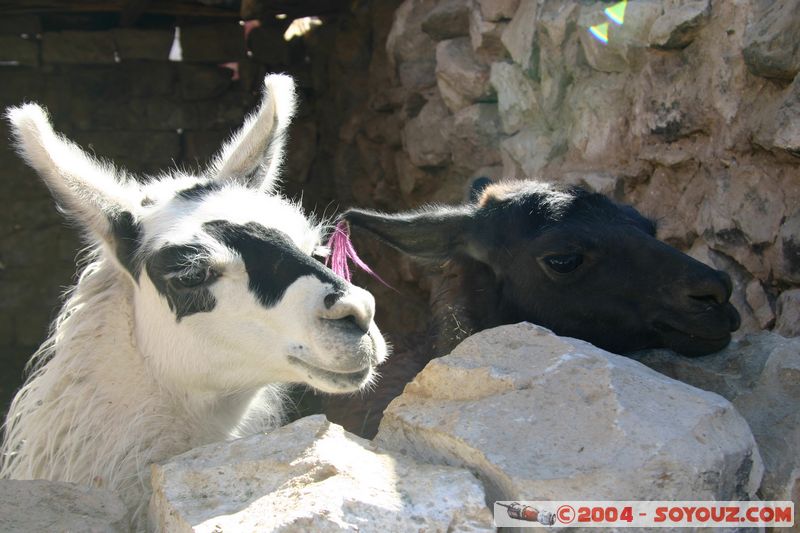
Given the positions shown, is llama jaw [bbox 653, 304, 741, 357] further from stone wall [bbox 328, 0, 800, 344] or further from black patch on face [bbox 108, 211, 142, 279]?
black patch on face [bbox 108, 211, 142, 279]

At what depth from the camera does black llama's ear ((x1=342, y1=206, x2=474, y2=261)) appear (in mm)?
3033

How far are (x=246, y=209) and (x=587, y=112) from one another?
2.33m

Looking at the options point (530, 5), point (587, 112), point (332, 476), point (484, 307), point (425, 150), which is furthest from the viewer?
point (425, 150)

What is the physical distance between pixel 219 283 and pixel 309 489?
0.89 meters

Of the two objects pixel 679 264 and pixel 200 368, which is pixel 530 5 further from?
pixel 200 368

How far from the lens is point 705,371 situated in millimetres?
2564

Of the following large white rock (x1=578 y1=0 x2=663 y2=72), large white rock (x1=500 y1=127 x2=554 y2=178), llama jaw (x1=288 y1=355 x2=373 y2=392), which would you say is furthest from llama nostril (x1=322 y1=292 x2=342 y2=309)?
large white rock (x1=500 y1=127 x2=554 y2=178)

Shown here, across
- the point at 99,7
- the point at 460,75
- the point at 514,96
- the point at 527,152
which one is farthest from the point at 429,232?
the point at 99,7

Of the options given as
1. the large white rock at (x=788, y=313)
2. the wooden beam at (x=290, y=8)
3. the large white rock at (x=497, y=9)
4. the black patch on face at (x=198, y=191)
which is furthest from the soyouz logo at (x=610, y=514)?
the wooden beam at (x=290, y=8)

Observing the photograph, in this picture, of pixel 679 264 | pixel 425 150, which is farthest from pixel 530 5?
pixel 679 264

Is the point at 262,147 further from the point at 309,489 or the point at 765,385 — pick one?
the point at 765,385

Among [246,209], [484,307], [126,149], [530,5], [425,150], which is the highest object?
[530,5]

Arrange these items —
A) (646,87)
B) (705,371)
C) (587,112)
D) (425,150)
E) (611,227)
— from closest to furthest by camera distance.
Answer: (705,371) → (611,227) → (646,87) → (587,112) → (425,150)

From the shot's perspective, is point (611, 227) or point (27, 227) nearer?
point (611, 227)
